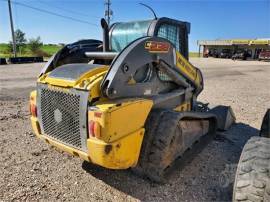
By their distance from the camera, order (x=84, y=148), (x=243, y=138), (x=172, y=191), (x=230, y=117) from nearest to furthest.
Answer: (x=84, y=148) < (x=172, y=191) < (x=243, y=138) < (x=230, y=117)

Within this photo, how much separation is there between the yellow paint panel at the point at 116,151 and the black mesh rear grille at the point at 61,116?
319mm

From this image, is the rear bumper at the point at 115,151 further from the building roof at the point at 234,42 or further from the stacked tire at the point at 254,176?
the building roof at the point at 234,42

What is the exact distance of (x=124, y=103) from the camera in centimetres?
310

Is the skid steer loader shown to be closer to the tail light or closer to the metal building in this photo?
the tail light

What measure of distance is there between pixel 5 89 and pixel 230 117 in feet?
29.0

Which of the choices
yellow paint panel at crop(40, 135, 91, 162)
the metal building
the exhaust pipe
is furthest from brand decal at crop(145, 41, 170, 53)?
the metal building

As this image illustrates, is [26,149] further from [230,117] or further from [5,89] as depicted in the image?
[5,89]

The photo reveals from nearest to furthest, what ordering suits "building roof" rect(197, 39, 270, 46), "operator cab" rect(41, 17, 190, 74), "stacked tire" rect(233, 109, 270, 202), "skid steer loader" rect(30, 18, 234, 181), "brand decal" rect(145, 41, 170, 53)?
"stacked tire" rect(233, 109, 270, 202) < "skid steer loader" rect(30, 18, 234, 181) < "brand decal" rect(145, 41, 170, 53) < "operator cab" rect(41, 17, 190, 74) < "building roof" rect(197, 39, 270, 46)

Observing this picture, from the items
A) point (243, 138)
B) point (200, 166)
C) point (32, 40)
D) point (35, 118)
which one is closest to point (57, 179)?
point (35, 118)

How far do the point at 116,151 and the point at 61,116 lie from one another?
886mm

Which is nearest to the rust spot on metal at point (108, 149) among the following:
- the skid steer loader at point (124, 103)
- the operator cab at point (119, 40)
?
the skid steer loader at point (124, 103)

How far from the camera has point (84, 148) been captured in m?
3.22

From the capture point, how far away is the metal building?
149 feet

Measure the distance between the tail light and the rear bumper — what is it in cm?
6
